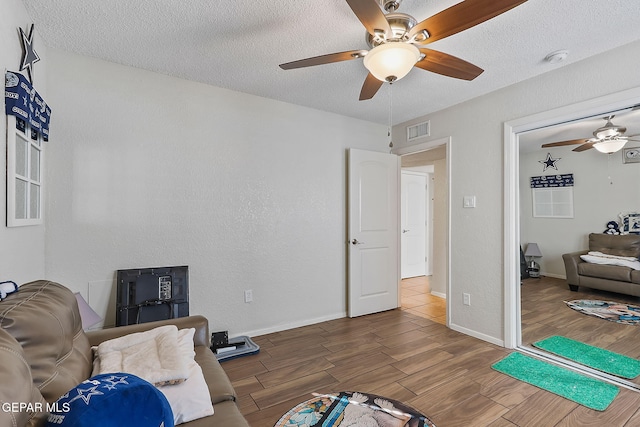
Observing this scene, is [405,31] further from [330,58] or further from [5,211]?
[5,211]

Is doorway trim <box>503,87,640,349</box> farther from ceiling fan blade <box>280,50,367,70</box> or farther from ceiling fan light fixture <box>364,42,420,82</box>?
ceiling fan blade <box>280,50,367,70</box>

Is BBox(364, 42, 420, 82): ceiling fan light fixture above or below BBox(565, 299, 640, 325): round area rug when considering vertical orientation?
above

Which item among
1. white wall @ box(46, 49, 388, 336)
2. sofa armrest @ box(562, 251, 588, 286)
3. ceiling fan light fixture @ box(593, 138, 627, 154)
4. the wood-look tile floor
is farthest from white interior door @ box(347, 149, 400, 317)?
ceiling fan light fixture @ box(593, 138, 627, 154)

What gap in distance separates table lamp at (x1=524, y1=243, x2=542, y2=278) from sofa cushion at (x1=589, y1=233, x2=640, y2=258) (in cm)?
46

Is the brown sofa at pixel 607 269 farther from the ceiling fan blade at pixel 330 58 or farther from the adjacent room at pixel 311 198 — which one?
the ceiling fan blade at pixel 330 58

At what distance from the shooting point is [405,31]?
1660mm

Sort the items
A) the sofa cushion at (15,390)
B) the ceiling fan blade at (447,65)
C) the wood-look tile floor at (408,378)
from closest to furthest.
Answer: the sofa cushion at (15,390)
the ceiling fan blade at (447,65)
the wood-look tile floor at (408,378)

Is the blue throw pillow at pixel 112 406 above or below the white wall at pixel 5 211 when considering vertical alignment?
below

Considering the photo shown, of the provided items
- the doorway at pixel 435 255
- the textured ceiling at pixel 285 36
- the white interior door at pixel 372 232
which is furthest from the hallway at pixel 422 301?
the textured ceiling at pixel 285 36

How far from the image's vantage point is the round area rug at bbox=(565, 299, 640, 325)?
2.96 metres

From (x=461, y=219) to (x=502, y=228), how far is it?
17.4 inches

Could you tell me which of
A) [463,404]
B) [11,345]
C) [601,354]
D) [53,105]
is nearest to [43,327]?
[11,345]

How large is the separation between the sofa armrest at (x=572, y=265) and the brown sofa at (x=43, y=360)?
349 centimetres

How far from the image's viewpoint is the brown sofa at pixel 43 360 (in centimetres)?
69
